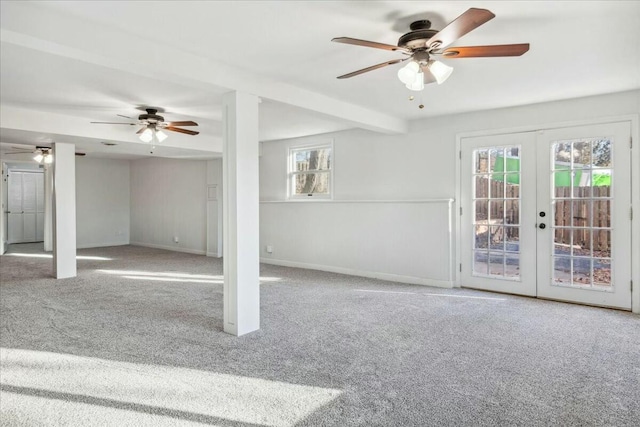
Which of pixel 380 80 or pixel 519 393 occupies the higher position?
pixel 380 80

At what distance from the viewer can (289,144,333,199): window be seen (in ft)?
22.5

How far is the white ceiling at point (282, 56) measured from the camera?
2465 millimetres

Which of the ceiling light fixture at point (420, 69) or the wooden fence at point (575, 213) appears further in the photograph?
the wooden fence at point (575, 213)

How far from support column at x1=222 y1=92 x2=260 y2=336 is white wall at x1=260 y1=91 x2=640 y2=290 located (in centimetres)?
283

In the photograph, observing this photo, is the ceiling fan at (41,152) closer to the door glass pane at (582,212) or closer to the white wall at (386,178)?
the white wall at (386,178)

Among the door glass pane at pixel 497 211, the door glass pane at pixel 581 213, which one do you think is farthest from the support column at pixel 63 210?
the door glass pane at pixel 581 213

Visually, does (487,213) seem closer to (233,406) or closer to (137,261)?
(233,406)

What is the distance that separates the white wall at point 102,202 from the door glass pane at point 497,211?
913 cm

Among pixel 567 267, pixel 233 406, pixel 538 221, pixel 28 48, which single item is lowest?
pixel 233 406

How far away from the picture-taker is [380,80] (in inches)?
153

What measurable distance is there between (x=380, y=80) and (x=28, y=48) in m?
2.79

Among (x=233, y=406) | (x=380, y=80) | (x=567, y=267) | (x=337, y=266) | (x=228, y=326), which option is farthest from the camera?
(x=337, y=266)

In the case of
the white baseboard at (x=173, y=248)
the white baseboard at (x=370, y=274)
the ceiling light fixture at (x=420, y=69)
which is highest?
the ceiling light fixture at (x=420, y=69)

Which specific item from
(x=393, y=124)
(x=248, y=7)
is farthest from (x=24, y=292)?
(x=393, y=124)
